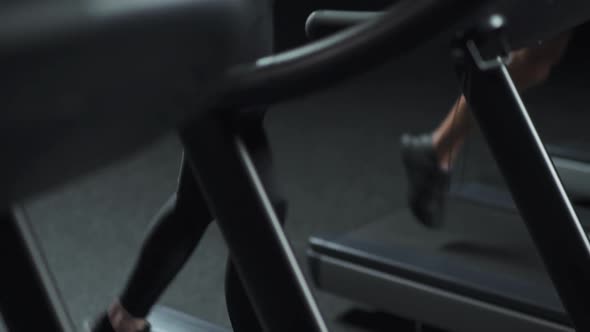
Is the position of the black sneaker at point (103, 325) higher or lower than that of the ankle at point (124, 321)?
lower

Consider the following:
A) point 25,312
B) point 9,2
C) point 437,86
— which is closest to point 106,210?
point 437,86

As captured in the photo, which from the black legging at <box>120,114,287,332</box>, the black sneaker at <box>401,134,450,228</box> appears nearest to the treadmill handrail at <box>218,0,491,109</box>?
the black legging at <box>120,114,287,332</box>

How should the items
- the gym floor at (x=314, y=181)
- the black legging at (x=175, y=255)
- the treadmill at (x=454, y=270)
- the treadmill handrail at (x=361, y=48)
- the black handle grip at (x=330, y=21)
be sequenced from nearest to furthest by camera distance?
1. the treadmill handrail at (x=361, y=48)
2. the black handle grip at (x=330, y=21)
3. the black legging at (x=175, y=255)
4. the treadmill at (x=454, y=270)
5. the gym floor at (x=314, y=181)

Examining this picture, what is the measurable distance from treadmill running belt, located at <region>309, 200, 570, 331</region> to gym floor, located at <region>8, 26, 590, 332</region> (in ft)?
0.60

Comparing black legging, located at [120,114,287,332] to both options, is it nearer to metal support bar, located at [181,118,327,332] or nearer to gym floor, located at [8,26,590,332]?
gym floor, located at [8,26,590,332]

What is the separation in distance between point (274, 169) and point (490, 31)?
36 centimetres

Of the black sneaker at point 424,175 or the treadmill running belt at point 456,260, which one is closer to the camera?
the treadmill running belt at point 456,260

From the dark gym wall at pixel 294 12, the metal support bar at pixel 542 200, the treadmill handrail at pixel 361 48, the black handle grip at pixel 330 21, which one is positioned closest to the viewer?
the treadmill handrail at pixel 361 48

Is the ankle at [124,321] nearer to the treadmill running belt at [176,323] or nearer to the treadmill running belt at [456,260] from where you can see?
the treadmill running belt at [176,323]

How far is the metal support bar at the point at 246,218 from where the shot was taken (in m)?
0.74

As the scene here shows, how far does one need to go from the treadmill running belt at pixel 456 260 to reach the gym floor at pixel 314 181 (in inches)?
Result: 7.2

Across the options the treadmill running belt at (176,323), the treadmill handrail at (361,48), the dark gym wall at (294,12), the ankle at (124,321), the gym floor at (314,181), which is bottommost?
the gym floor at (314,181)

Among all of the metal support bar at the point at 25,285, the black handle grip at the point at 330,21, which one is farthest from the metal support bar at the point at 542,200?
the metal support bar at the point at 25,285

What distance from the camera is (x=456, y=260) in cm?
247
